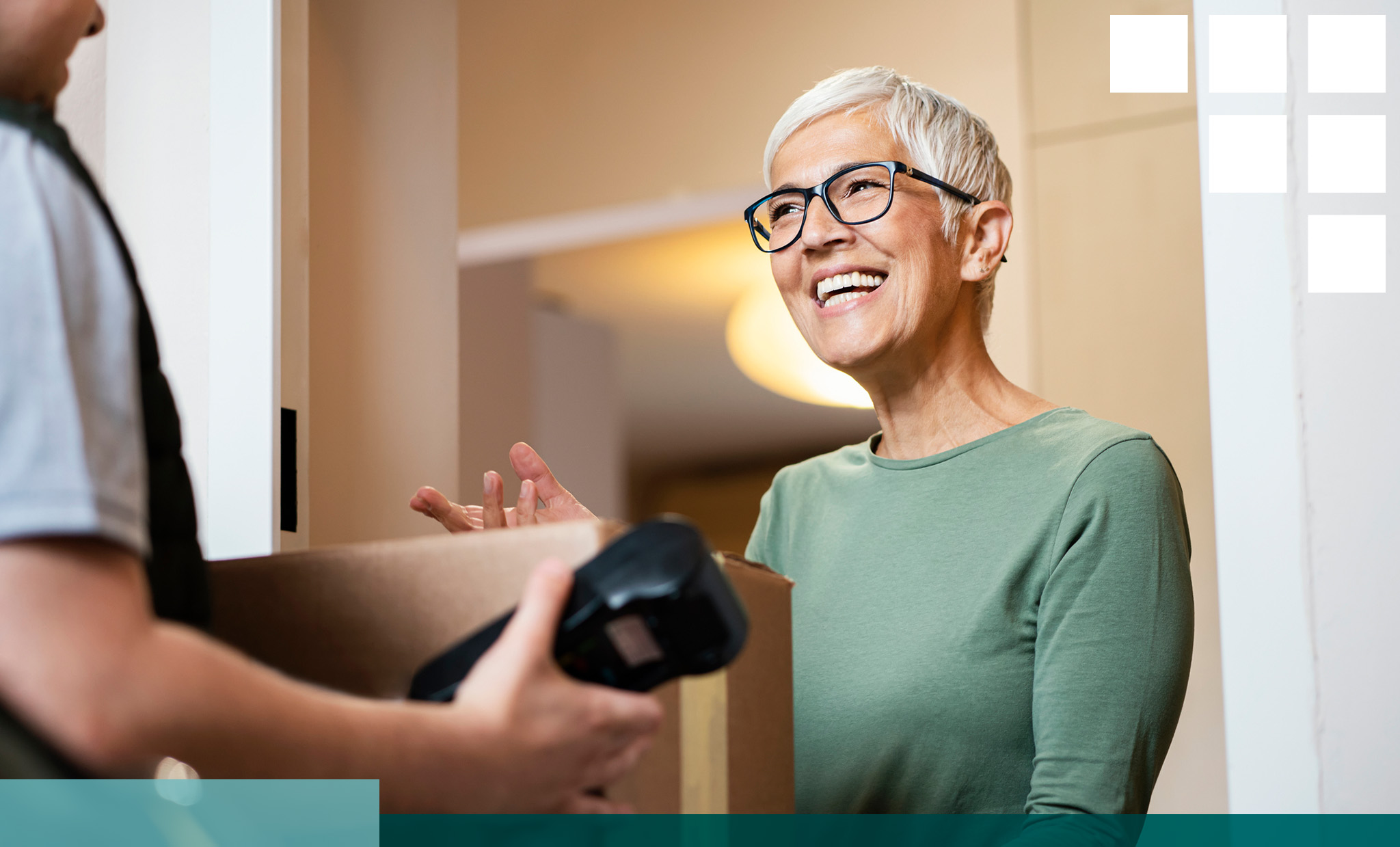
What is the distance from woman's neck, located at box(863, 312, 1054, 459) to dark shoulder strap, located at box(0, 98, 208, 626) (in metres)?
0.88

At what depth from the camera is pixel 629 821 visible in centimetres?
59

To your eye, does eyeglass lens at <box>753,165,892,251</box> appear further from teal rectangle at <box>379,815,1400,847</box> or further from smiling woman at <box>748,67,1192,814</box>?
teal rectangle at <box>379,815,1400,847</box>

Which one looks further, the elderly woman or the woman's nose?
the woman's nose

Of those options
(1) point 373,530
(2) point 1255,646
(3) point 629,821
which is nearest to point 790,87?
(1) point 373,530

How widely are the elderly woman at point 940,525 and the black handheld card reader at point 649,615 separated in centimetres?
55

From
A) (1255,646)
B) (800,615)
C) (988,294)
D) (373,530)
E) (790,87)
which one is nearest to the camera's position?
(1255,646)

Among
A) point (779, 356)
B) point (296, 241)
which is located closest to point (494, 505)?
point (296, 241)

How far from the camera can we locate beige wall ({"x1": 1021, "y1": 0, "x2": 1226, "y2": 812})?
7.20ft

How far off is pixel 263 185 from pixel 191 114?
13 cm

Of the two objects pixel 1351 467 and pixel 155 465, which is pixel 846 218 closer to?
pixel 1351 467

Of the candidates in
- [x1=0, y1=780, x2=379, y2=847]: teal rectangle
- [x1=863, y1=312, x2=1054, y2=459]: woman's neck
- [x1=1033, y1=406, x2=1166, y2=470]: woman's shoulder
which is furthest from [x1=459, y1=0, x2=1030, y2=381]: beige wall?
[x1=0, y1=780, x2=379, y2=847]: teal rectangle

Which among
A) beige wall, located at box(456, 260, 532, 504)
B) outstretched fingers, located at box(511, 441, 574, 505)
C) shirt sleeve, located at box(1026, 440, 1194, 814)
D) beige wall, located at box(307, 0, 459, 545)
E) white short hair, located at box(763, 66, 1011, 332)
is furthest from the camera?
beige wall, located at box(456, 260, 532, 504)

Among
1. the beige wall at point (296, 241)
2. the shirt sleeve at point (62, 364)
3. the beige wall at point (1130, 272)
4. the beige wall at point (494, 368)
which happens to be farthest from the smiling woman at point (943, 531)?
the beige wall at point (494, 368)

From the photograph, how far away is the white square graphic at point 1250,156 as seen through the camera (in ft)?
2.87
